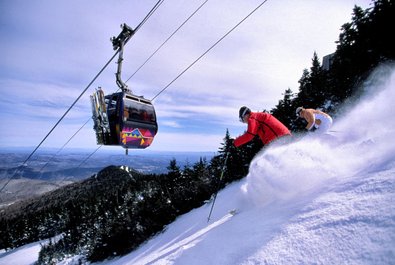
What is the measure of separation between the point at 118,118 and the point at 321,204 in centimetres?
848

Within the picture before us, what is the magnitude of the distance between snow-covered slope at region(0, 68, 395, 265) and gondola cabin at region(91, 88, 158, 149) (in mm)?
5870

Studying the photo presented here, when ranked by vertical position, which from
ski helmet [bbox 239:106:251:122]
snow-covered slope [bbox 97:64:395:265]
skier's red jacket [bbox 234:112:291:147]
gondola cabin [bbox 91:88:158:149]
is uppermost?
gondola cabin [bbox 91:88:158:149]

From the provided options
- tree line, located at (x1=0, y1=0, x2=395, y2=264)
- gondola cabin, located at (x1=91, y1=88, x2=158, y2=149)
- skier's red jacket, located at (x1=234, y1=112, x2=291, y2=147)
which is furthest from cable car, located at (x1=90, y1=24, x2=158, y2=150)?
skier's red jacket, located at (x1=234, y1=112, x2=291, y2=147)

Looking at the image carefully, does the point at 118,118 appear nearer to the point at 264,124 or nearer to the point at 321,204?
the point at 264,124

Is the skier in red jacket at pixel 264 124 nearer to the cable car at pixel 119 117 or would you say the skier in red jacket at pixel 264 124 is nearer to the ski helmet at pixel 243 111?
the ski helmet at pixel 243 111

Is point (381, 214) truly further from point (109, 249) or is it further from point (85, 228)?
point (85, 228)

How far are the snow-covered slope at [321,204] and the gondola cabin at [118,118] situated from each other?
5.87 m

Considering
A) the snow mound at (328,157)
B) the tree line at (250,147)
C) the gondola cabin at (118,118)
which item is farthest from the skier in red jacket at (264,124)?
the gondola cabin at (118,118)

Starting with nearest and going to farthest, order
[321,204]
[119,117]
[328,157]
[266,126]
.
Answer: [321,204] < [328,157] < [266,126] < [119,117]

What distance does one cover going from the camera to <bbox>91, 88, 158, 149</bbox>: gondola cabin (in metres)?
9.70

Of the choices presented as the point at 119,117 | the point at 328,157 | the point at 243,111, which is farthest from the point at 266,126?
the point at 119,117

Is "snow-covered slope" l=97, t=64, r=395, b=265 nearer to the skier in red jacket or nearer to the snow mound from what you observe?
the snow mound

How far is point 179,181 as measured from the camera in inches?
1527

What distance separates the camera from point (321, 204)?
3.92m
